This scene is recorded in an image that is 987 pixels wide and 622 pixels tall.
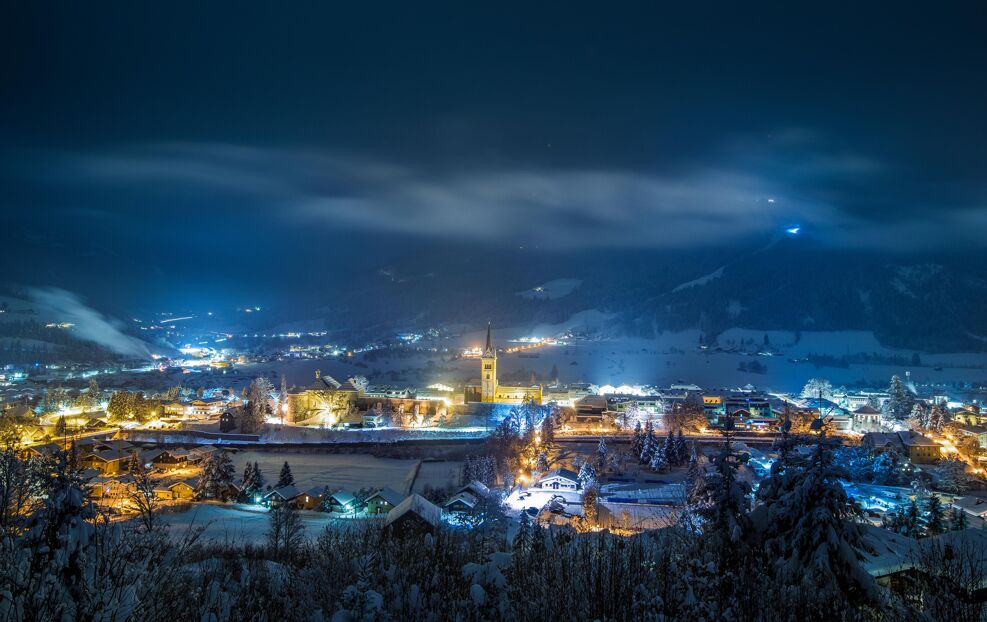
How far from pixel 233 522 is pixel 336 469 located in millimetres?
8577

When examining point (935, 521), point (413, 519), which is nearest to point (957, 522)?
point (935, 521)

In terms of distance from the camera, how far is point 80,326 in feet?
245

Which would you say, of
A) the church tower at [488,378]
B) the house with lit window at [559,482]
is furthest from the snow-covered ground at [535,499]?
the church tower at [488,378]

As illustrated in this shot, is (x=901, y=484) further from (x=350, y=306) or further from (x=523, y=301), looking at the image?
(x=350, y=306)

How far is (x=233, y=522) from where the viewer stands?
17875 mm

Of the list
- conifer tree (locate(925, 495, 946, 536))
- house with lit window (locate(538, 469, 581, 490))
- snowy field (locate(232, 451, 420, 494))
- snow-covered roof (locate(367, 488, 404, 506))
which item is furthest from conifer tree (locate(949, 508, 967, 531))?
snowy field (locate(232, 451, 420, 494))

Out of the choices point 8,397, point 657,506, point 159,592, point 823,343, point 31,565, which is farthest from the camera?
point 823,343

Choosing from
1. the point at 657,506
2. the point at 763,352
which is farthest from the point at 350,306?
the point at 657,506

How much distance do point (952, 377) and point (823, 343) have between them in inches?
929

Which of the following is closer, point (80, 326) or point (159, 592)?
point (159, 592)

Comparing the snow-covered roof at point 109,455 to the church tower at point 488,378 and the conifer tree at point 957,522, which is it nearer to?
the church tower at point 488,378

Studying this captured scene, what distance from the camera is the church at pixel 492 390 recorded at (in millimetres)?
41031

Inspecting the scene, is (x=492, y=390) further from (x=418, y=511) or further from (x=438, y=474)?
(x=418, y=511)

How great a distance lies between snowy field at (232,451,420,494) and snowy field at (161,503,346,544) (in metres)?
3.12
